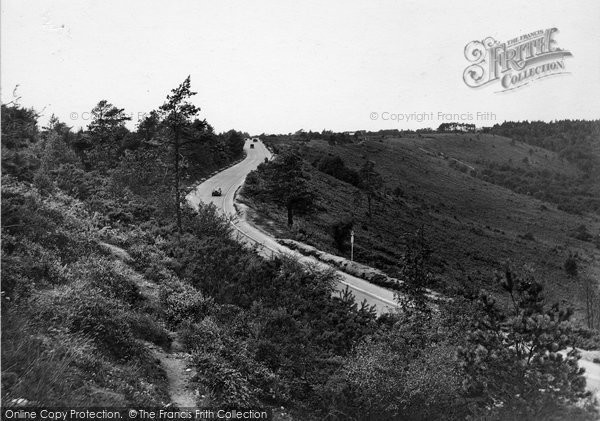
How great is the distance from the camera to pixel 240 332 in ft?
38.6

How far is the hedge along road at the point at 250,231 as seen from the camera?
776 inches

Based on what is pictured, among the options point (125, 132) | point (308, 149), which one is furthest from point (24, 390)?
point (308, 149)

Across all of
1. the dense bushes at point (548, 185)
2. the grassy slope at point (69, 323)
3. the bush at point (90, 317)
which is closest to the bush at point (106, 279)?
the grassy slope at point (69, 323)

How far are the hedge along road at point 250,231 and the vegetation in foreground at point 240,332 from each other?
2.35m

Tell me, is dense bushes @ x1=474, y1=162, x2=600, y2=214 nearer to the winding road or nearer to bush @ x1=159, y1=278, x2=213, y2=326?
the winding road

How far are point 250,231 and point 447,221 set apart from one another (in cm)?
3866

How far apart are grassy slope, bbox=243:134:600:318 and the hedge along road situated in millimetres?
3049

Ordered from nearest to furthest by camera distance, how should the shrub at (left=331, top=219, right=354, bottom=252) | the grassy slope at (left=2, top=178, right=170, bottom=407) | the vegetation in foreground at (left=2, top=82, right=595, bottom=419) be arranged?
1. the grassy slope at (left=2, top=178, right=170, bottom=407)
2. the vegetation in foreground at (left=2, top=82, right=595, bottom=419)
3. the shrub at (left=331, top=219, right=354, bottom=252)

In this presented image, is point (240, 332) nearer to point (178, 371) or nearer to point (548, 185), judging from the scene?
point (178, 371)

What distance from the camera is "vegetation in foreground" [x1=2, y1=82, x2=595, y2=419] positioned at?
6.54 m

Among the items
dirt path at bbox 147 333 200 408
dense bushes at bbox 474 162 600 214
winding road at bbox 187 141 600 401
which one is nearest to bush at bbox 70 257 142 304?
dirt path at bbox 147 333 200 408

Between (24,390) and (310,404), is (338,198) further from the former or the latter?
(24,390)

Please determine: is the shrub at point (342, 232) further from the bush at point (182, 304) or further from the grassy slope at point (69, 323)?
the grassy slope at point (69, 323)

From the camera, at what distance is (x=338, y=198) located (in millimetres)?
52219
